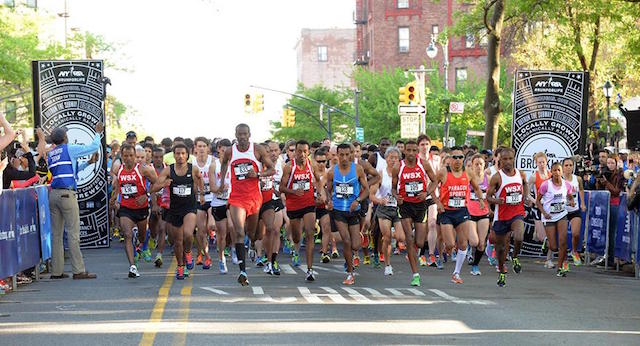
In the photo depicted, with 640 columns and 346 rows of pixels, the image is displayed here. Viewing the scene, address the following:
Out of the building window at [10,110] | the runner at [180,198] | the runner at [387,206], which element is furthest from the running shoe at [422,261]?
the building window at [10,110]

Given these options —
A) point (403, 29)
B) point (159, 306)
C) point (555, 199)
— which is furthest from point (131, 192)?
point (403, 29)

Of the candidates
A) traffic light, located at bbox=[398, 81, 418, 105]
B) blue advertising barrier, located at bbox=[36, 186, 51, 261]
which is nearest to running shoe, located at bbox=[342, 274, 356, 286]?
blue advertising barrier, located at bbox=[36, 186, 51, 261]

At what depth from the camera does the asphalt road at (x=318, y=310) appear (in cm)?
1091

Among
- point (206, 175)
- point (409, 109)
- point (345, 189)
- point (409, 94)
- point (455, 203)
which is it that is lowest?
point (455, 203)

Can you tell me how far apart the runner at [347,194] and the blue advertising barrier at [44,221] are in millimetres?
4201

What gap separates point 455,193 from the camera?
17.7 meters

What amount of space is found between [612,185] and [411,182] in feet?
19.6

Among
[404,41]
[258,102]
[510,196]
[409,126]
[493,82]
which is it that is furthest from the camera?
[404,41]

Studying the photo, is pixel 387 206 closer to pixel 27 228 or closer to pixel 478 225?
pixel 478 225

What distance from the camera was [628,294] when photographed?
16.0 m

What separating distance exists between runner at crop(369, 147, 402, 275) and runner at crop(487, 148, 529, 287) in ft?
5.21

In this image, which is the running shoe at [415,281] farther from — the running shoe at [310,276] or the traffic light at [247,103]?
the traffic light at [247,103]

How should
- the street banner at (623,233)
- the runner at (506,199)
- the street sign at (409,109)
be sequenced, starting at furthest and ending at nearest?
the street sign at (409,109) → the street banner at (623,233) → the runner at (506,199)

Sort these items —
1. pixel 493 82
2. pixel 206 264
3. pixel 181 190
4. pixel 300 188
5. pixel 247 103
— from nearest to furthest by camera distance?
pixel 181 190
pixel 300 188
pixel 206 264
pixel 493 82
pixel 247 103
